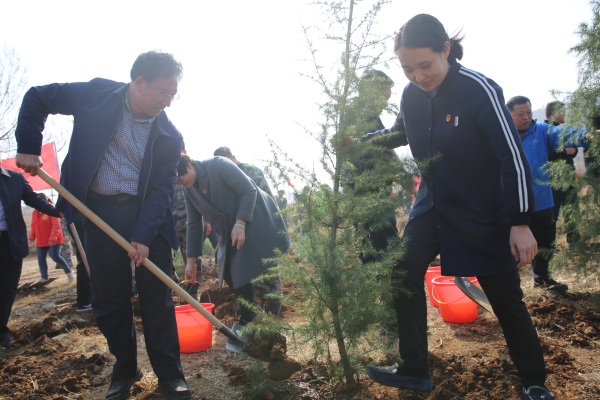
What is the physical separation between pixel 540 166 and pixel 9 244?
5.59 m

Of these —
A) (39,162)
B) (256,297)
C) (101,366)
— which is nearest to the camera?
(39,162)

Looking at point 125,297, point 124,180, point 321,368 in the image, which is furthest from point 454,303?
point 124,180

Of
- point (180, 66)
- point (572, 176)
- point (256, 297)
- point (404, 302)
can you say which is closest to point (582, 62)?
point (572, 176)

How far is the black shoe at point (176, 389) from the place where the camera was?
300 centimetres

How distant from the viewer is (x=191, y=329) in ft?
13.3

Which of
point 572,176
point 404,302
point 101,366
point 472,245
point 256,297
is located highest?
point 572,176

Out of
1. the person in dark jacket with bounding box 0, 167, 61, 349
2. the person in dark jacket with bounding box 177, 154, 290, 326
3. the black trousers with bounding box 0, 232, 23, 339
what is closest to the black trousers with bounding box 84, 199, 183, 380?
the person in dark jacket with bounding box 177, 154, 290, 326

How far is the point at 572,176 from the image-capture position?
4.01m

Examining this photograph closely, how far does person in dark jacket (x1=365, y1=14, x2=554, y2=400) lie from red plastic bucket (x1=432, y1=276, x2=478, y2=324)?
1623 millimetres

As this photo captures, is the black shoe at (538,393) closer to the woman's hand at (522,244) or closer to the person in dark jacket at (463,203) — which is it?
the person in dark jacket at (463,203)

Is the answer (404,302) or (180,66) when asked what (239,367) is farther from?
(180,66)

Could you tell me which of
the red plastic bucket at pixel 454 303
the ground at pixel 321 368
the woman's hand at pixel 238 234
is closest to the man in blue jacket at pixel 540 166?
the ground at pixel 321 368

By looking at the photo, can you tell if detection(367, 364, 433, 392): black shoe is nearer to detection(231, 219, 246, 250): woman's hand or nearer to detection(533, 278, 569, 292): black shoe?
detection(231, 219, 246, 250): woman's hand

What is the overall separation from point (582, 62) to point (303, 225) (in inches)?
113
